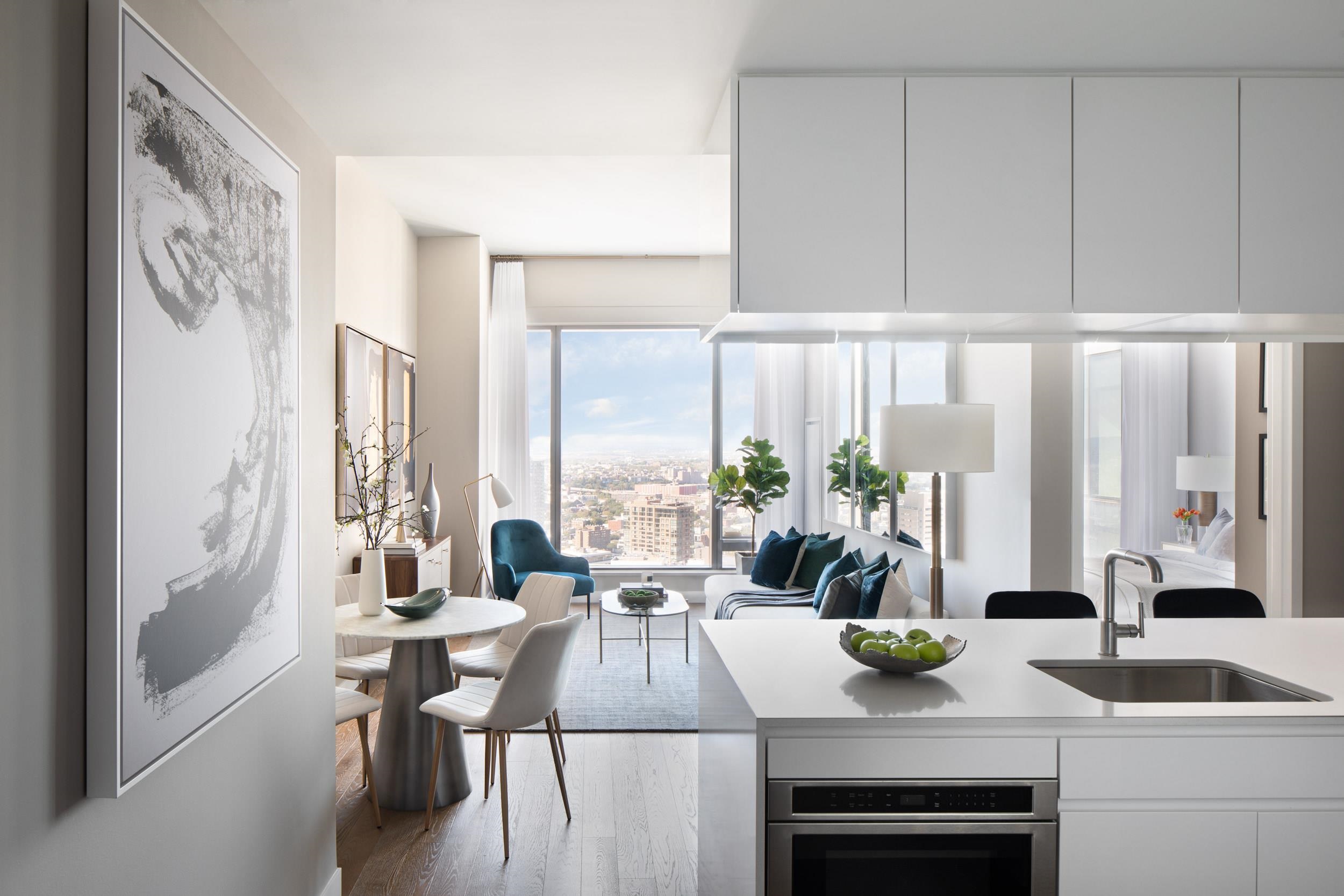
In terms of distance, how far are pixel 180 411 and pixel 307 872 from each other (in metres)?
1.51

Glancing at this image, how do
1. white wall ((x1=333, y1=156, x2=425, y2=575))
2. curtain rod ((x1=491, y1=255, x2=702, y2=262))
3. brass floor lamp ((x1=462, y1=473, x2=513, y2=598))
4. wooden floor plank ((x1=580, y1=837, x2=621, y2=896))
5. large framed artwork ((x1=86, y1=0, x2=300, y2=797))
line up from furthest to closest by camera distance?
curtain rod ((x1=491, y1=255, x2=702, y2=262)) < brass floor lamp ((x1=462, y1=473, x2=513, y2=598)) < white wall ((x1=333, y1=156, x2=425, y2=575)) < wooden floor plank ((x1=580, y1=837, x2=621, y2=896)) < large framed artwork ((x1=86, y1=0, x2=300, y2=797))

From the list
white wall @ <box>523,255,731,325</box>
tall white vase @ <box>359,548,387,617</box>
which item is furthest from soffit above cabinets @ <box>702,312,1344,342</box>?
white wall @ <box>523,255,731,325</box>

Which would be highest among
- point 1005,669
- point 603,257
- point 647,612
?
point 603,257

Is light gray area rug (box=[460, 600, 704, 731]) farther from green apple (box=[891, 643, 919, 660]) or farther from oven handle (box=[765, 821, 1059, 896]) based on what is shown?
oven handle (box=[765, 821, 1059, 896])

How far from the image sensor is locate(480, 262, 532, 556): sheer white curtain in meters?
7.02

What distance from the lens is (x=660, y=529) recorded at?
7.50 meters

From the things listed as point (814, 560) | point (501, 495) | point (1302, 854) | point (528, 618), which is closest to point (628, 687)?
point (528, 618)

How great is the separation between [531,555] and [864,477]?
8.61 feet

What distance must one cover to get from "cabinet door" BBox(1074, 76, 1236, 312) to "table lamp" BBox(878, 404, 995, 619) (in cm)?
129

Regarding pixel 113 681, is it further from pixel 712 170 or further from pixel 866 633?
pixel 712 170

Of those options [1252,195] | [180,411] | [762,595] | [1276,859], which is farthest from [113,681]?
[762,595]

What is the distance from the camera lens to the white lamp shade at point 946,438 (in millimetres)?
3521

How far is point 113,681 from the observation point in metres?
1.33

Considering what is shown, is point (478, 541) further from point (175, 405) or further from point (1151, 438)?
point (175, 405)
